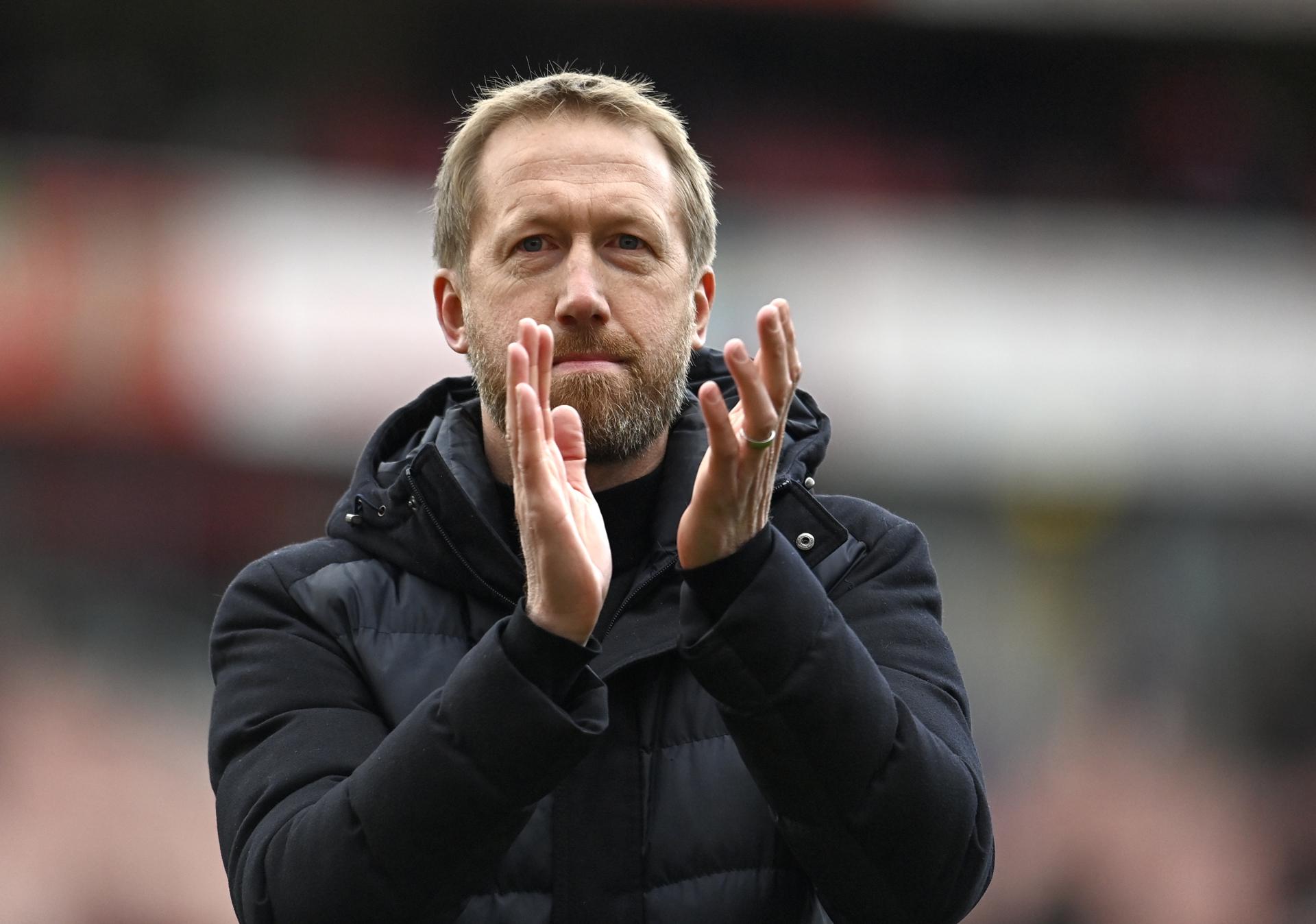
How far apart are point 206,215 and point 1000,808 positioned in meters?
5.36

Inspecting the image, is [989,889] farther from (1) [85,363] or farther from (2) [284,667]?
(2) [284,667]

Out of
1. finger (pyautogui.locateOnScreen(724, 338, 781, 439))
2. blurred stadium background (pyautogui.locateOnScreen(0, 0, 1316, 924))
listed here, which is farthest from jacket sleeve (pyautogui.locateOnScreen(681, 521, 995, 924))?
blurred stadium background (pyautogui.locateOnScreen(0, 0, 1316, 924))

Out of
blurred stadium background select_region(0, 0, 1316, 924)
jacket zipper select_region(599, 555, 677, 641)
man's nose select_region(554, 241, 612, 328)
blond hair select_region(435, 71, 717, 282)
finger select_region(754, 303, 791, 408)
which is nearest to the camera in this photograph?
finger select_region(754, 303, 791, 408)

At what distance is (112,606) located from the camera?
986cm

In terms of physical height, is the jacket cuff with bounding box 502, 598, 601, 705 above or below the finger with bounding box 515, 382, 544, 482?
below

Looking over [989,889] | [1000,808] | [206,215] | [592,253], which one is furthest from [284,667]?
[206,215]

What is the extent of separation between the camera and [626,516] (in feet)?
7.36

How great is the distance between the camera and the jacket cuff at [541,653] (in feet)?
5.88

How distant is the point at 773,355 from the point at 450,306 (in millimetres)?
811

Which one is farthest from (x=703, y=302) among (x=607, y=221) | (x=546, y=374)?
(x=546, y=374)

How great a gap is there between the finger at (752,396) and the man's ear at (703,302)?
63cm

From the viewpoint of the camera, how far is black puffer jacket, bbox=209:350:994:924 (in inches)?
71.2

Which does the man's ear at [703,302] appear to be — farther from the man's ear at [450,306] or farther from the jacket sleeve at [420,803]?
the jacket sleeve at [420,803]

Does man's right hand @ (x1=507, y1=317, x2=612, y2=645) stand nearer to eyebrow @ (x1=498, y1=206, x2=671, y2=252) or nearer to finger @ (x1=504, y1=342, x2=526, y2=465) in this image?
finger @ (x1=504, y1=342, x2=526, y2=465)
